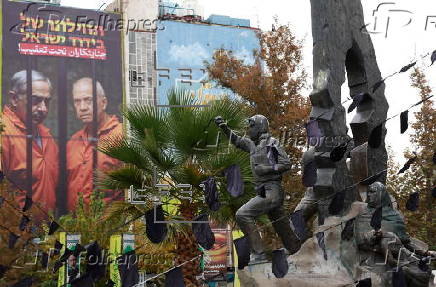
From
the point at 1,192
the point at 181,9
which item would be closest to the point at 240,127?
the point at 1,192

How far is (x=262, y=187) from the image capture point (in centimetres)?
890

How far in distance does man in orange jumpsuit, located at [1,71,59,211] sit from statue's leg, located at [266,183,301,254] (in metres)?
29.9

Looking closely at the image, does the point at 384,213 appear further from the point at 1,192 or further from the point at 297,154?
the point at 1,192

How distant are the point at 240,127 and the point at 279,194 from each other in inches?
172

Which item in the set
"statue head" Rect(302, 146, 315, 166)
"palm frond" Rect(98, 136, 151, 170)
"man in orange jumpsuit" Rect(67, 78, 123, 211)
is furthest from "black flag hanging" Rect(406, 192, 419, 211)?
"man in orange jumpsuit" Rect(67, 78, 123, 211)

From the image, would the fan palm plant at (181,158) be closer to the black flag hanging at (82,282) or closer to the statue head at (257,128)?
the statue head at (257,128)

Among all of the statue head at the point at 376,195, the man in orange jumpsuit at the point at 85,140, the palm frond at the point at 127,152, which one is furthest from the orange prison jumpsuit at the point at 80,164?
the statue head at the point at 376,195

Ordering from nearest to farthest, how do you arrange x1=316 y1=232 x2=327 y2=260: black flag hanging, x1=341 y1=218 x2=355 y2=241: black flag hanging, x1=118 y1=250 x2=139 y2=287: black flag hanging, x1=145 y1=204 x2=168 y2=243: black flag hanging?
x1=118 y1=250 x2=139 y2=287: black flag hanging
x1=145 y1=204 x2=168 y2=243: black flag hanging
x1=316 y1=232 x2=327 y2=260: black flag hanging
x1=341 y1=218 x2=355 y2=241: black flag hanging

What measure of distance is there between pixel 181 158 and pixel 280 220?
426cm

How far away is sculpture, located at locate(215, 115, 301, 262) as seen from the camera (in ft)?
29.2

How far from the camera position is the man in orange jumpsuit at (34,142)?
1495 inches

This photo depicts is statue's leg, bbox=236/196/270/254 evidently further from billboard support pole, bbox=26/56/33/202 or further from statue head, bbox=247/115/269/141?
billboard support pole, bbox=26/56/33/202

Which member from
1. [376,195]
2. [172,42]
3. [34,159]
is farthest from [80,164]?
[376,195]

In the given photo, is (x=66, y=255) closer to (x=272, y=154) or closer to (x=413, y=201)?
(x=272, y=154)
